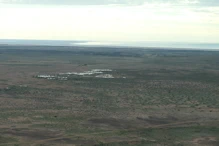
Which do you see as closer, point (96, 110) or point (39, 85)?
point (96, 110)

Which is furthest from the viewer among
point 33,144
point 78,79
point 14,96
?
point 78,79

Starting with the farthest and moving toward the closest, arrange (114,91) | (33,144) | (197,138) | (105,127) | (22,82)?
(22,82), (114,91), (105,127), (197,138), (33,144)

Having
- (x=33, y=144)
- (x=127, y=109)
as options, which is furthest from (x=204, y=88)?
(x=33, y=144)

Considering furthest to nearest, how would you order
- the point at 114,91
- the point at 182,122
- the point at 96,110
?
the point at 114,91, the point at 96,110, the point at 182,122

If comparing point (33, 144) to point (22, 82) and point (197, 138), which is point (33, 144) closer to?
point (197, 138)

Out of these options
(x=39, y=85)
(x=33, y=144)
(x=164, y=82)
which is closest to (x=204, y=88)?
(x=164, y=82)

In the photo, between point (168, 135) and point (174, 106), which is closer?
point (168, 135)

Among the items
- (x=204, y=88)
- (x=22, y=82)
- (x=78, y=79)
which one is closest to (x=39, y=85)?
(x=22, y=82)

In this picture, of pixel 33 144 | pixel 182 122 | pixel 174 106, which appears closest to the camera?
pixel 33 144

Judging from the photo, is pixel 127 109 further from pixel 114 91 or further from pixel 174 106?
pixel 114 91
